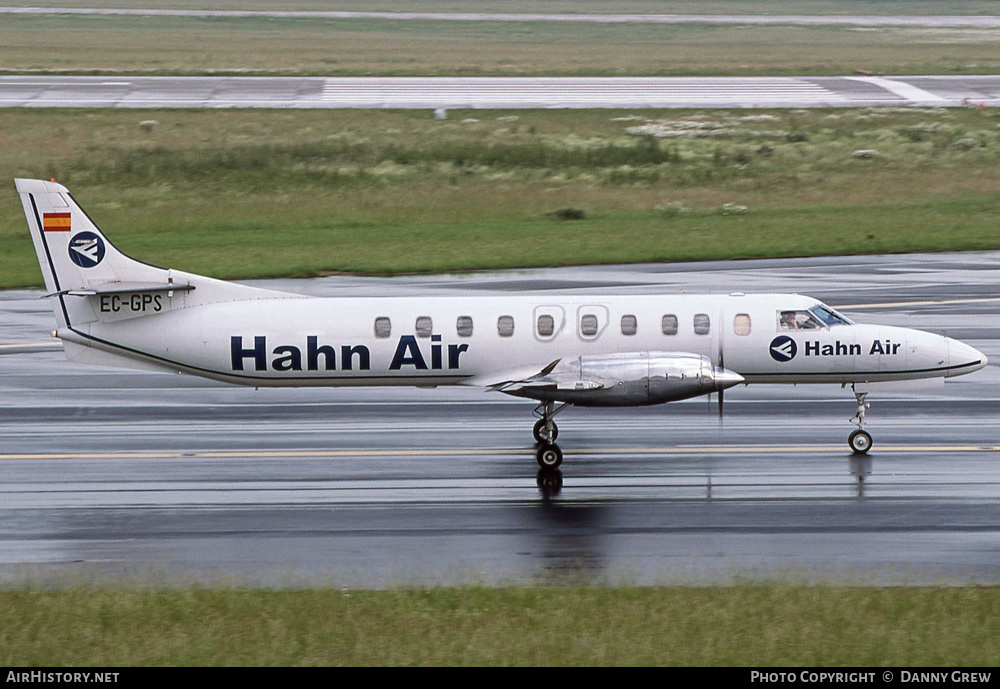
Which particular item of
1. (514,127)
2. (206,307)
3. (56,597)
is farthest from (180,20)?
(56,597)

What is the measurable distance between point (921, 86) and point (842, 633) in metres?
A: 63.3

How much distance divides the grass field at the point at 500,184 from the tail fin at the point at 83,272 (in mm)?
15882

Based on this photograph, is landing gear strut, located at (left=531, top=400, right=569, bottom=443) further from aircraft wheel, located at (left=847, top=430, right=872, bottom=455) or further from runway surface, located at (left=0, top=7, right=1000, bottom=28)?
runway surface, located at (left=0, top=7, right=1000, bottom=28)

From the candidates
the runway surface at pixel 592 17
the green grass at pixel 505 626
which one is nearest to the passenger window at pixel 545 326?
the green grass at pixel 505 626

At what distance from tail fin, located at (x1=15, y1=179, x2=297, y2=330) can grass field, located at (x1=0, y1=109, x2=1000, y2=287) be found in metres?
15.9

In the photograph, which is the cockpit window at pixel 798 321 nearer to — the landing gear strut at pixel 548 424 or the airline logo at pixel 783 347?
the airline logo at pixel 783 347

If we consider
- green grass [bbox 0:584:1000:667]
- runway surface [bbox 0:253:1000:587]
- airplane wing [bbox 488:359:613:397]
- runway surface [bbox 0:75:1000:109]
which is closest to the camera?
green grass [bbox 0:584:1000:667]

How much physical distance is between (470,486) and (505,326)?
9.90ft

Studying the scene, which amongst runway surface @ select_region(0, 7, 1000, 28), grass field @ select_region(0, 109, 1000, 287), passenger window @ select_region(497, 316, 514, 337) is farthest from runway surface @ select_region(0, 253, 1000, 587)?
runway surface @ select_region(0, 7, 1000, 28)

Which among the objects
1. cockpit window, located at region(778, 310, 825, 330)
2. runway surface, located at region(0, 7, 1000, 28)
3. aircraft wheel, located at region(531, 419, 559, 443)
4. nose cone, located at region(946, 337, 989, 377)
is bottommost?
aircraft wheel, located at region(531, 419, 559, 443)

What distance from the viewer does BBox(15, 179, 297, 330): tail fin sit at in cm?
2109

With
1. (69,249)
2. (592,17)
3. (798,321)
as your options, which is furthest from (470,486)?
(592,17)

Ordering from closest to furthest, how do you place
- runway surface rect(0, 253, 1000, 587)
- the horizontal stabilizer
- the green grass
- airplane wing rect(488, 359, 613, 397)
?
the green grass
runway surface rect(0, 253, 1000, 587)
airplane wing rect(488, 359, 613, 397)
the horizontal stabilizer
